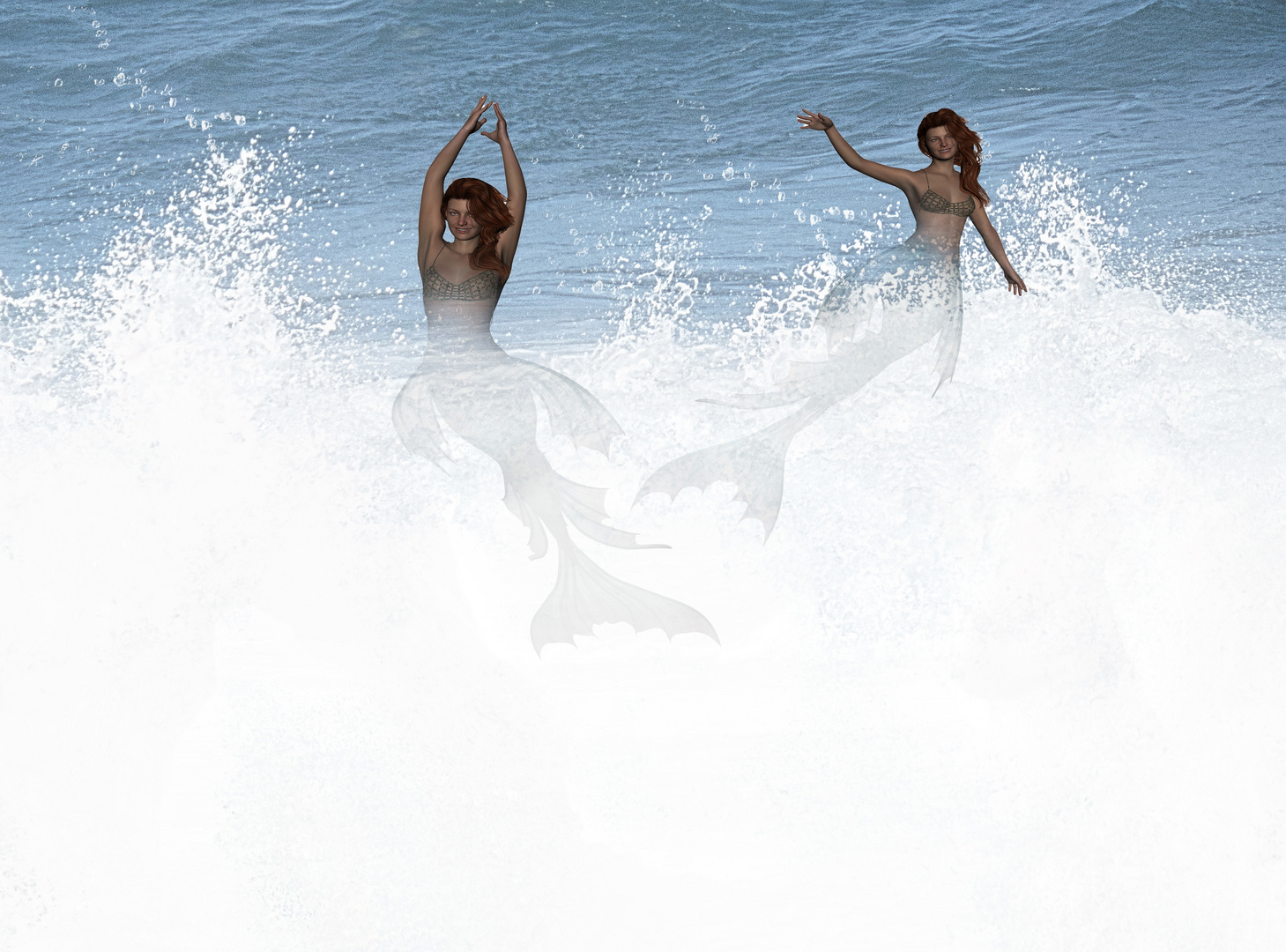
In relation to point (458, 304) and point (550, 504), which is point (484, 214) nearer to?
point (458, 304)

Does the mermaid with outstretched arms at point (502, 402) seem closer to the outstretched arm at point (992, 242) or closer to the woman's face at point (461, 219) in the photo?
the woman's face at point (461, 219)

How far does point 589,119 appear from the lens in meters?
12.6

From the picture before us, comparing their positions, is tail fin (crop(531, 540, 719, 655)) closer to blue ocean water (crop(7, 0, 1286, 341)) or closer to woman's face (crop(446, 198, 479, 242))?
woman's face (crop(446, 198, 479, 242))

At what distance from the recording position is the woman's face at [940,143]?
425cm

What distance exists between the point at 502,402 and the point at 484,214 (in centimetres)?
67

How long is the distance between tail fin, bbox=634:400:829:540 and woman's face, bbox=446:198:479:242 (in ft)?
3.99

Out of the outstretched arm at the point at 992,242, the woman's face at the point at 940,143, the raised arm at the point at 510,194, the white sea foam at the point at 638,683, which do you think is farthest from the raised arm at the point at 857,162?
the white sea foam at the point at 638,683

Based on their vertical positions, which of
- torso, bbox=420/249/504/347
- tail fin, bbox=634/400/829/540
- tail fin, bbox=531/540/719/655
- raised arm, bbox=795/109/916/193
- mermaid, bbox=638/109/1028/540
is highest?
raised arm, bbox=795/109/916/193

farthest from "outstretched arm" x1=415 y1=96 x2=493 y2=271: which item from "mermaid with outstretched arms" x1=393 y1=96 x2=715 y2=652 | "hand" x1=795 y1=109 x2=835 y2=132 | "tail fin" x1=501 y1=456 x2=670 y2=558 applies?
"hand" x1=795 y1=109 x2=835 y2=132

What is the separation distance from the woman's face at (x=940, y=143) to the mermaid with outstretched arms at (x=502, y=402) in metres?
1.60

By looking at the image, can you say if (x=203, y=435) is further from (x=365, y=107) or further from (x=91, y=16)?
(x=91, y=16)

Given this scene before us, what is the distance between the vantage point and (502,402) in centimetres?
405

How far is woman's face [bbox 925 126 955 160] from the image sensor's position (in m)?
4.25

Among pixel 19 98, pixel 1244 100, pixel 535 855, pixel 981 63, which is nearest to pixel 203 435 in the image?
pixel 535 855
